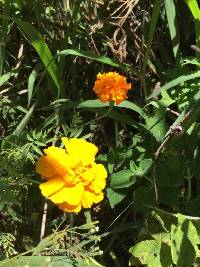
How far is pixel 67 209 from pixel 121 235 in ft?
1.62

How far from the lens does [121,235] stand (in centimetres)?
181

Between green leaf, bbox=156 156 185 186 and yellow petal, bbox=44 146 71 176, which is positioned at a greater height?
yellow petal, bbox=44 146 71 176

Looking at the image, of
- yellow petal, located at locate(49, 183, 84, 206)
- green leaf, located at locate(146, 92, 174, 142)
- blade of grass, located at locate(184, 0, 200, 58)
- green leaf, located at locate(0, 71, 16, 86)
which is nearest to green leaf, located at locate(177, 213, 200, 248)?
green leaf, located at locate(146, 92, 174, 142)

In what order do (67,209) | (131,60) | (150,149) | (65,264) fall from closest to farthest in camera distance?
(67,209), (65,264), (150,149), (131,60)

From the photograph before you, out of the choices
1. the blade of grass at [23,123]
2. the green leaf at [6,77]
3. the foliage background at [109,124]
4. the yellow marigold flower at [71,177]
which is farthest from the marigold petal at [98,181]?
the green leaf at [6,77]

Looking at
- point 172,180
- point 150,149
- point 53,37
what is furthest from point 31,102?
point 172,180

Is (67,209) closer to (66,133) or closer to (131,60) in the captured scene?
(66,133)

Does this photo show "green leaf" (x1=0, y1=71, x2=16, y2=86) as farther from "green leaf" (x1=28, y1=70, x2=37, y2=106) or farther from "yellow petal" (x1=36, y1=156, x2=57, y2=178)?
"yellow petal" (x1=36, y1=156, x2=57, y2=178)

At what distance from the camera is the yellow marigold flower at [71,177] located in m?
1.37

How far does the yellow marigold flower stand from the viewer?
137 centimetres

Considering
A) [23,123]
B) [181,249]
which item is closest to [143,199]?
[181,249]

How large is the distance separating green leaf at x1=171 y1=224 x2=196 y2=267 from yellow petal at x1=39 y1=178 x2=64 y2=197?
399 mm

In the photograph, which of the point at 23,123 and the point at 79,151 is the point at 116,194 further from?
the point at 23,123

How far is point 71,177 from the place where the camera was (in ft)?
4.53
